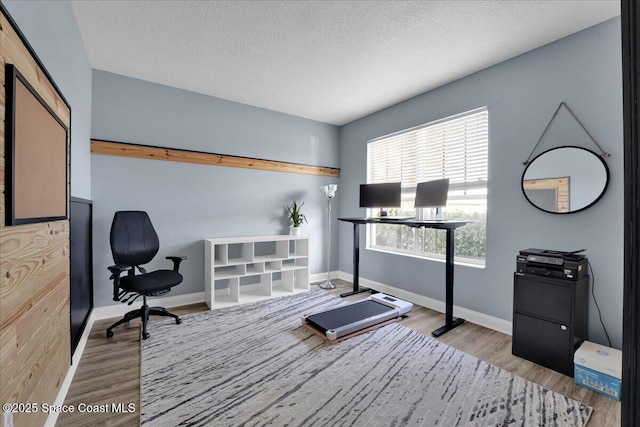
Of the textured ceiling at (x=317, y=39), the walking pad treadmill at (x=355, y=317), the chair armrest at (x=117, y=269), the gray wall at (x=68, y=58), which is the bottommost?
the walking pad treadmill at (x=355, y=317)

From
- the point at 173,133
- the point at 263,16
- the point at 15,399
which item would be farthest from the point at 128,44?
the point at 15,399

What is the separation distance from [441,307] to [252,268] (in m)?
2.42

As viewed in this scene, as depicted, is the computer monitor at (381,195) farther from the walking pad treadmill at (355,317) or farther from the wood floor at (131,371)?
the wood floor at (131,371)

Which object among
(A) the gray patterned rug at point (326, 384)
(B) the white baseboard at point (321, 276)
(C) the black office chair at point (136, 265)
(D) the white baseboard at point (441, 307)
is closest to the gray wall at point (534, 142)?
(D) the white baseboard at point (441, 307)

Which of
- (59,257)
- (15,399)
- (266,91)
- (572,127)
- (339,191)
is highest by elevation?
(266,91)

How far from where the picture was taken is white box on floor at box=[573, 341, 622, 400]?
1797mm

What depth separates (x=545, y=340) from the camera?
2152 mm

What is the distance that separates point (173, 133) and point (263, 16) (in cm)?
191

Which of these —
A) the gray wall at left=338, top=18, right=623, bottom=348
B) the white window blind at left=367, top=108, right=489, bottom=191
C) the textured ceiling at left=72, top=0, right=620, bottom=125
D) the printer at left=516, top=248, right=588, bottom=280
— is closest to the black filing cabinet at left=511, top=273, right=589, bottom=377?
the printer at left=516, top=248, right=588, bottom=280

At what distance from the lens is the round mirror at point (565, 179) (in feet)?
7.20

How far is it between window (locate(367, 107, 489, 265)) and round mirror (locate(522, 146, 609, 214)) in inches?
18.7

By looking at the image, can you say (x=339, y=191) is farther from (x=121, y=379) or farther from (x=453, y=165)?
(x=121, y=379)

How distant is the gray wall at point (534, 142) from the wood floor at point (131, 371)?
46 centimetres

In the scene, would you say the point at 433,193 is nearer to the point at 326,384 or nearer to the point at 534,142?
the point at 534,142
